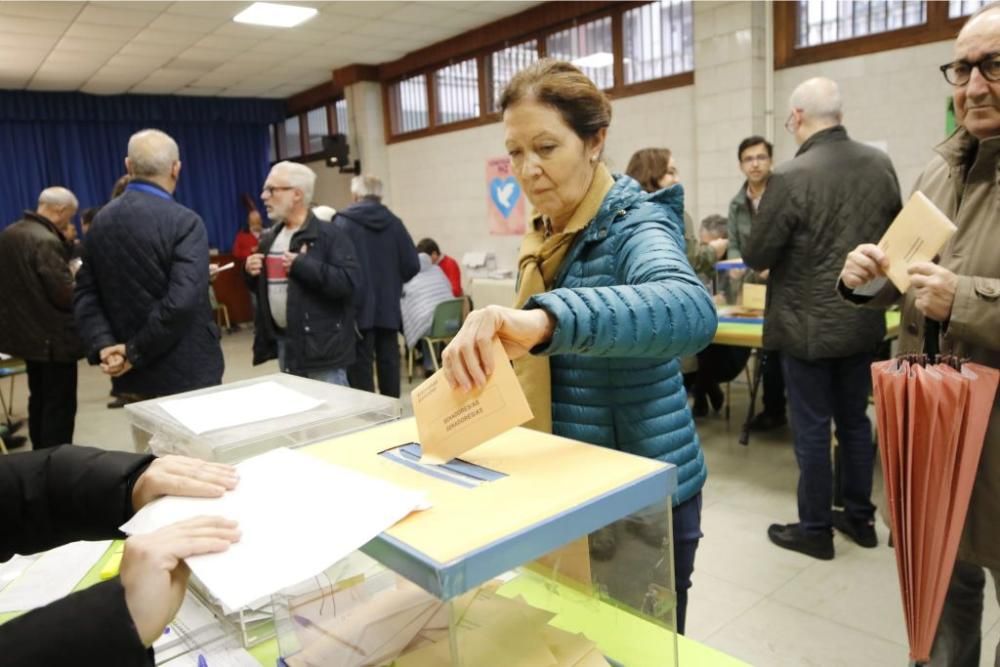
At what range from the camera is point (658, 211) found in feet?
3.84

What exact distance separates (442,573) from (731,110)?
5.29 meters

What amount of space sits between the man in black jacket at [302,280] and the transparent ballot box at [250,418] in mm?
1626

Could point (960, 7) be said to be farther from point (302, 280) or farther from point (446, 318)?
point (302, 280)

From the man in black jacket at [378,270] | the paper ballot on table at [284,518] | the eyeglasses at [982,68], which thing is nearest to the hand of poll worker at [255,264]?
the man in black jacket at [378,270]

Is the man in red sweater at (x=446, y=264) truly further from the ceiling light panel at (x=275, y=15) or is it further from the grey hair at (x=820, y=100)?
the grey hair at (x=820, y=100)

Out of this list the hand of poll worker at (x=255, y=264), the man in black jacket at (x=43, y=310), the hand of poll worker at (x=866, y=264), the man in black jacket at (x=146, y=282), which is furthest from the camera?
the man in black jacket at (x=43, y=310)

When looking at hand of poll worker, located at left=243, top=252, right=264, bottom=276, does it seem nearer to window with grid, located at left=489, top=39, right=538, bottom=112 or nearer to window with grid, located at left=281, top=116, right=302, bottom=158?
window with grid, located at left=489, top=39, right=538, bottom=112

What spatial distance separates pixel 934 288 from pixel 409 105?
7999 mm

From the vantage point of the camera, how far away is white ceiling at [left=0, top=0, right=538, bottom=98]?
6.12 metres

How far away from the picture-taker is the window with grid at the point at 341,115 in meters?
9.77

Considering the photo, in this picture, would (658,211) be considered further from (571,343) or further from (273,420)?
(273,420)

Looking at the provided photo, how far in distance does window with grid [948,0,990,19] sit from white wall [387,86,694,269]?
182cm

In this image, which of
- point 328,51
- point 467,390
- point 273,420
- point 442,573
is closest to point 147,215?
point 273,420

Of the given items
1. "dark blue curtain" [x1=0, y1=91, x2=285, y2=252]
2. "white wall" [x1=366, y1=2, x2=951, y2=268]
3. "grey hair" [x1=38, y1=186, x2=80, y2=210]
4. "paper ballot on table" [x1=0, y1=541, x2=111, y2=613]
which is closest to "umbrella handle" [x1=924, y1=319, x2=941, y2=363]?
"paper ballot on table" [x1=0, y1=541, x2=111, y2=613]
